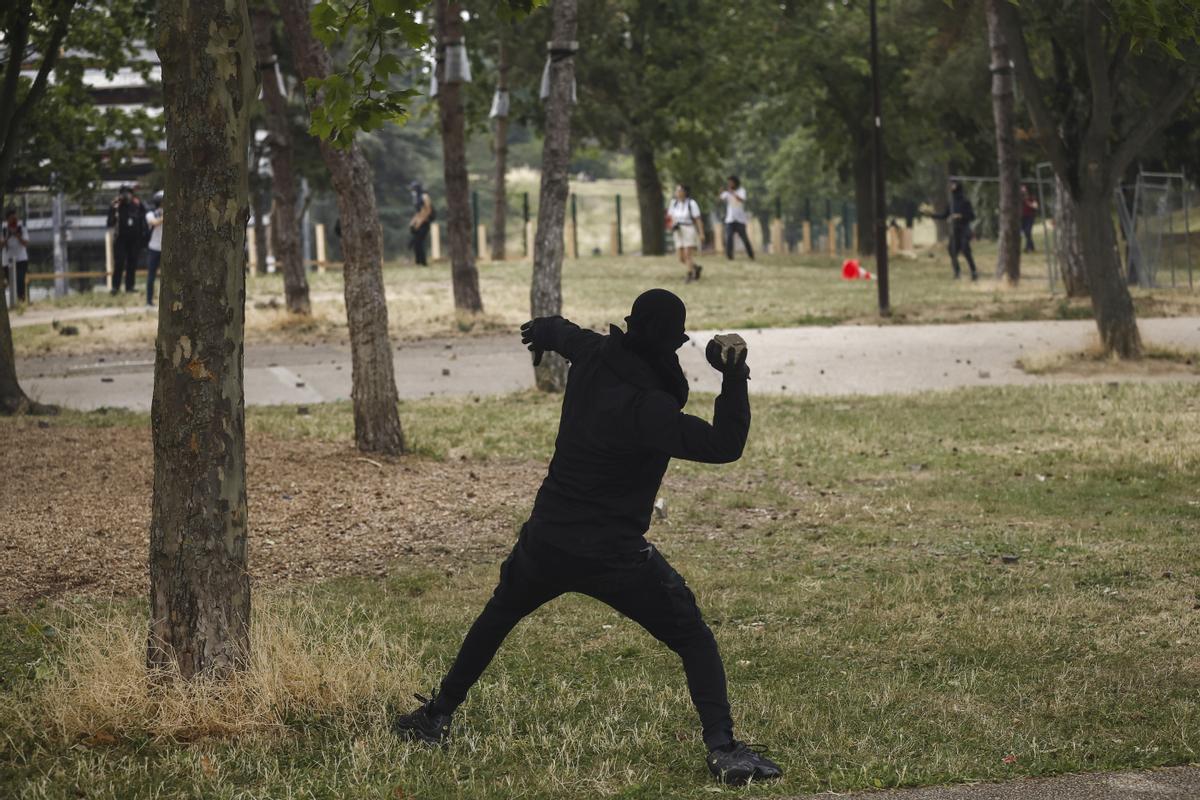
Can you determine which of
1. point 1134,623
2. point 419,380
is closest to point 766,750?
point 1134,623

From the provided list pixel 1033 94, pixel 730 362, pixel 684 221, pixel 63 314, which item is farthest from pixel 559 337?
pixel 684 221

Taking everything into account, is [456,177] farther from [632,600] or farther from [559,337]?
[632,600]

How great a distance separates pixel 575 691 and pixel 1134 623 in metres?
2.66

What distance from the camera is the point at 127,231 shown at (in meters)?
27.9

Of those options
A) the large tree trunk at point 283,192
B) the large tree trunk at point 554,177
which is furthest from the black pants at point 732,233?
the large tree trunk at point 554,177

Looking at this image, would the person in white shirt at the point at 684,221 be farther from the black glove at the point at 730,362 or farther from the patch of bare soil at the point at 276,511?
the black glove at the point at 730,362

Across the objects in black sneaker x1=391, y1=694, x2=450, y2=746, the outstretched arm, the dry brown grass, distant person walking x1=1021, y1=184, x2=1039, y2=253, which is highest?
distant person walking x1=1021, y1=184, x2=1039, y2=253

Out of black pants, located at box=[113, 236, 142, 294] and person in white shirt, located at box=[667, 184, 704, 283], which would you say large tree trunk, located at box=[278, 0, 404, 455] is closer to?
black pants, located at box=[113, 236, 142, 294]

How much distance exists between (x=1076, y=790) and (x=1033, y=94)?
40.9ft

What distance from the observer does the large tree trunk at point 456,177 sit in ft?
69.8

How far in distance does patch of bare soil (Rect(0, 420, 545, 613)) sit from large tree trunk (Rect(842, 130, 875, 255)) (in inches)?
1180

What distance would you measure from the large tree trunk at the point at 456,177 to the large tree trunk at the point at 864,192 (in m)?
19.5

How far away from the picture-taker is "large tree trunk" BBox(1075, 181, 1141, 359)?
16.5m

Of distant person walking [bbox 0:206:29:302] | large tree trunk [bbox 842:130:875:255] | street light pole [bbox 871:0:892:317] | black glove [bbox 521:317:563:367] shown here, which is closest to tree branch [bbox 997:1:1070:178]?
street light pole [bbox 871:0:892:317]
